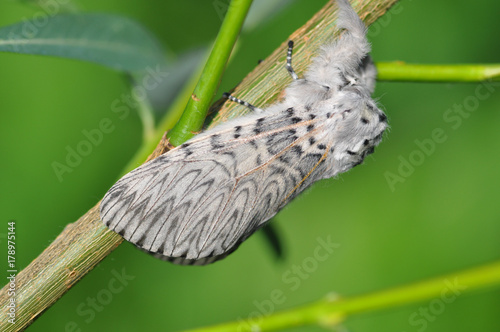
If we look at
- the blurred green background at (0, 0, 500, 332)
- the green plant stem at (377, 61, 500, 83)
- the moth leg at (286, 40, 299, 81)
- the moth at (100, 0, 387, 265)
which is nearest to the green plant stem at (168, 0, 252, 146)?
the moth at (100, 0, 387, 265)

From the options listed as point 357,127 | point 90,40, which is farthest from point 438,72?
point 90,40

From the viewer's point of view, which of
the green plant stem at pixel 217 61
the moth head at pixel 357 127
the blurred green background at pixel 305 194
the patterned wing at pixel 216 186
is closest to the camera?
the green plant stem at pixel 217 61

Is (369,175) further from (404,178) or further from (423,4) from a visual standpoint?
(423,4)

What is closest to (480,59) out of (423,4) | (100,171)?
(423,4)

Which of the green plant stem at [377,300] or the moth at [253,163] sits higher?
the moth at [253,163]

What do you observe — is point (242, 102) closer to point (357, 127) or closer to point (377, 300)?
point (357, 127)

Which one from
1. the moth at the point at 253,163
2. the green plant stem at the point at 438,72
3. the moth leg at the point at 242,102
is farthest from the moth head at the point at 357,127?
the moth leg at the point at 242,102

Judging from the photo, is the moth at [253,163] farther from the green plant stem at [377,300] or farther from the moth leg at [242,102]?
the green plant stem at [377,300]
